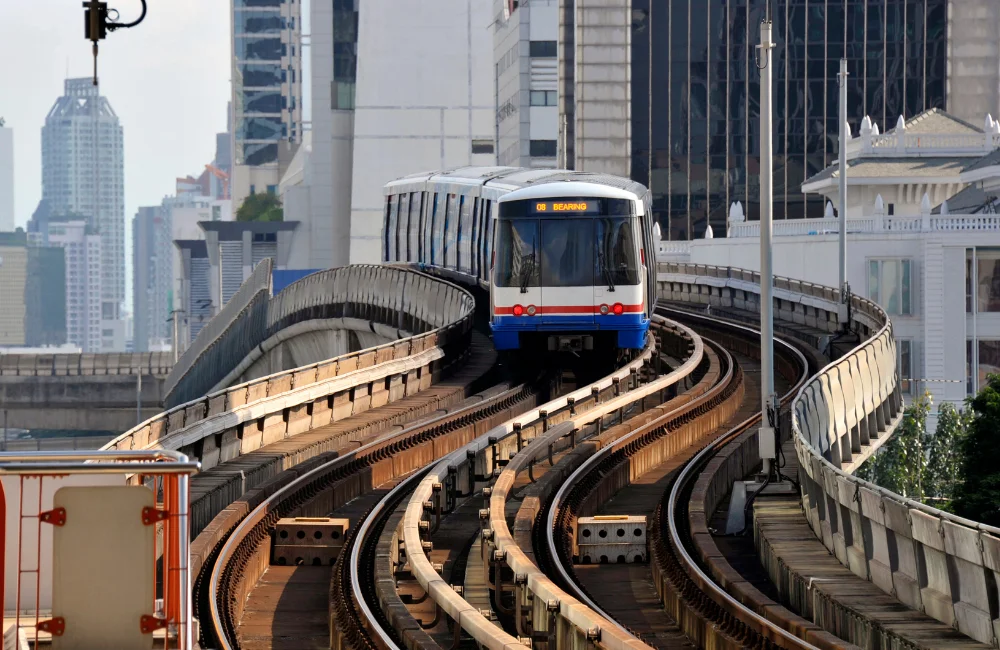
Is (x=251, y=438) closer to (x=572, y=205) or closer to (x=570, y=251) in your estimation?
(x=570, y=251)

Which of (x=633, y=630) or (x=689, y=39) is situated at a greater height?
(x=689, y=39)

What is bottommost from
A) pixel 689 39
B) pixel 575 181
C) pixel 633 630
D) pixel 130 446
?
pixel 633 630

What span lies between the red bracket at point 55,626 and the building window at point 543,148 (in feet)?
334

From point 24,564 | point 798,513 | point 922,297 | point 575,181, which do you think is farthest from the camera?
point 922,297

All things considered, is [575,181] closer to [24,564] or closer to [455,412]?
[455,412]

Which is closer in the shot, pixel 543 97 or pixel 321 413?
pixel 321 413

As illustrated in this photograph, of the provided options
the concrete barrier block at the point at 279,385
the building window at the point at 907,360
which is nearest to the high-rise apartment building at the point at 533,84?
the building window at the point at 907,360

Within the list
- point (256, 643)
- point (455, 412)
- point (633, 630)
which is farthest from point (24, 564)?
point (455, 412)

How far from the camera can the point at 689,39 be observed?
10600cm

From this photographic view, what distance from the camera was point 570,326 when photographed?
1236 inches

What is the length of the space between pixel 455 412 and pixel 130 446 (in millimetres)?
9140

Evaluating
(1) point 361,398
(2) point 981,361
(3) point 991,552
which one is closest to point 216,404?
(1) point 361,398

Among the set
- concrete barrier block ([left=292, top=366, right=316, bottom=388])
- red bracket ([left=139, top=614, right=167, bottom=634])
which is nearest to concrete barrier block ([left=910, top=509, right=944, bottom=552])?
red bracket ([left=139, top=614, right=167, bottom=634])

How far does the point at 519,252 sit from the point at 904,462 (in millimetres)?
21250
